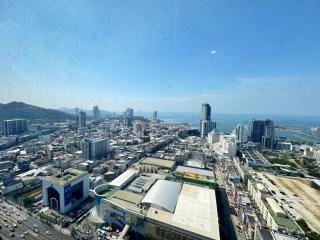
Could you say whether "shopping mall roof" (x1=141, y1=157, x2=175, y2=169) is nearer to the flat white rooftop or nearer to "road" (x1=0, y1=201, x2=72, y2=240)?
the flat white rooftop

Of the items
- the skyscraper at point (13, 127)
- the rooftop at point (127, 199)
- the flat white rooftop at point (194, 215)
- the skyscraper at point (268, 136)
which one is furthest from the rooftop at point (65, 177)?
the skyscraper at point (268, 136)

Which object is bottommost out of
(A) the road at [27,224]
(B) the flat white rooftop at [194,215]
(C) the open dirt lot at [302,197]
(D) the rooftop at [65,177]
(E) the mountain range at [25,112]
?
(A) the road at [27,224]

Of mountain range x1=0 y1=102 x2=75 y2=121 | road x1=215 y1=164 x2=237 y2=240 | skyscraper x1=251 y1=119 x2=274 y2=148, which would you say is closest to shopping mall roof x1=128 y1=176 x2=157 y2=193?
road x1=215 y1=164 x2=237 y2=240

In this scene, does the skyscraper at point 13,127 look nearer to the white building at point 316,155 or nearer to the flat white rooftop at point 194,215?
the flat white rooftop at point 194,215

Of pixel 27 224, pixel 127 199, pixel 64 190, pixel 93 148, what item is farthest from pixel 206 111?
pixel 27 224

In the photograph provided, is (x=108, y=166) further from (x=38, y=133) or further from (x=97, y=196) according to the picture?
(x=38, y=133)

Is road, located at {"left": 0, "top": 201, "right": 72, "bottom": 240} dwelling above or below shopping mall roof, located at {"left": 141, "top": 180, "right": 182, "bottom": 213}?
below
